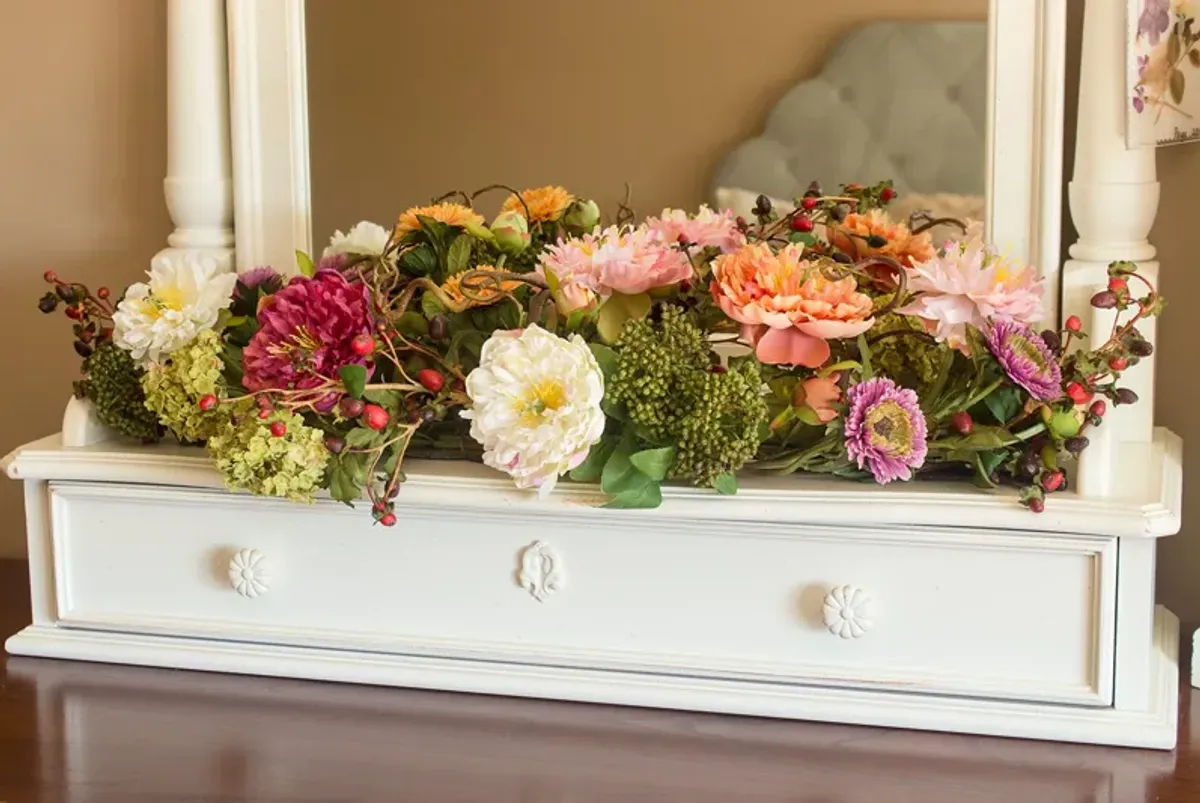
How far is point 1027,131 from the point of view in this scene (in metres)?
1.09

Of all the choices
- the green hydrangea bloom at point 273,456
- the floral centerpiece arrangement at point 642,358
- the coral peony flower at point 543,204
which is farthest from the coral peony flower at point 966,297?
the green hydrangea bloom at point 273,456

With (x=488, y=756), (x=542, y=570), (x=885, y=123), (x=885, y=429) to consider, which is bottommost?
(x=488, y=756)

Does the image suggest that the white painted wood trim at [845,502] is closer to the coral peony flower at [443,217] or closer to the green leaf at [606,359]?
the green leaf at [606,359]

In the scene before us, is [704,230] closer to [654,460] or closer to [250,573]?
[654,460]

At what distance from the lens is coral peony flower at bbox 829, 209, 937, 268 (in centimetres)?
111

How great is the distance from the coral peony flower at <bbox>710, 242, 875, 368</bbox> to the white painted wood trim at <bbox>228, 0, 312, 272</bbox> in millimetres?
466

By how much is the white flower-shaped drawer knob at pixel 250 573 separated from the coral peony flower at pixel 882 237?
503mm

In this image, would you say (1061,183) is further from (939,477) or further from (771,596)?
(771,596)

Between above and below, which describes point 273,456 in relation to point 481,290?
below

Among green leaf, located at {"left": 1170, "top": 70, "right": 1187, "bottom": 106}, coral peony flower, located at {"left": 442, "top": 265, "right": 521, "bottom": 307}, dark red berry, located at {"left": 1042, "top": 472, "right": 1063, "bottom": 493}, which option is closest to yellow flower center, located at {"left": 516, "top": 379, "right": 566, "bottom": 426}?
coral peony flower, located at {"left": 442, "top": 265, "right": 521, "bottom": 307}

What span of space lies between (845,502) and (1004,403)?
0.13 metres

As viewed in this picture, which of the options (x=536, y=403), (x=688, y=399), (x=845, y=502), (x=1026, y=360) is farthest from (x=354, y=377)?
(x=1026, y=360)

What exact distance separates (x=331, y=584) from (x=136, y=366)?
0.24m

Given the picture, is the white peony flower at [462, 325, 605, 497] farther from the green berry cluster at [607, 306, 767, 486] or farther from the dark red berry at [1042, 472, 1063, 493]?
the dark red berry at [1042, 472, 1063, 493]
